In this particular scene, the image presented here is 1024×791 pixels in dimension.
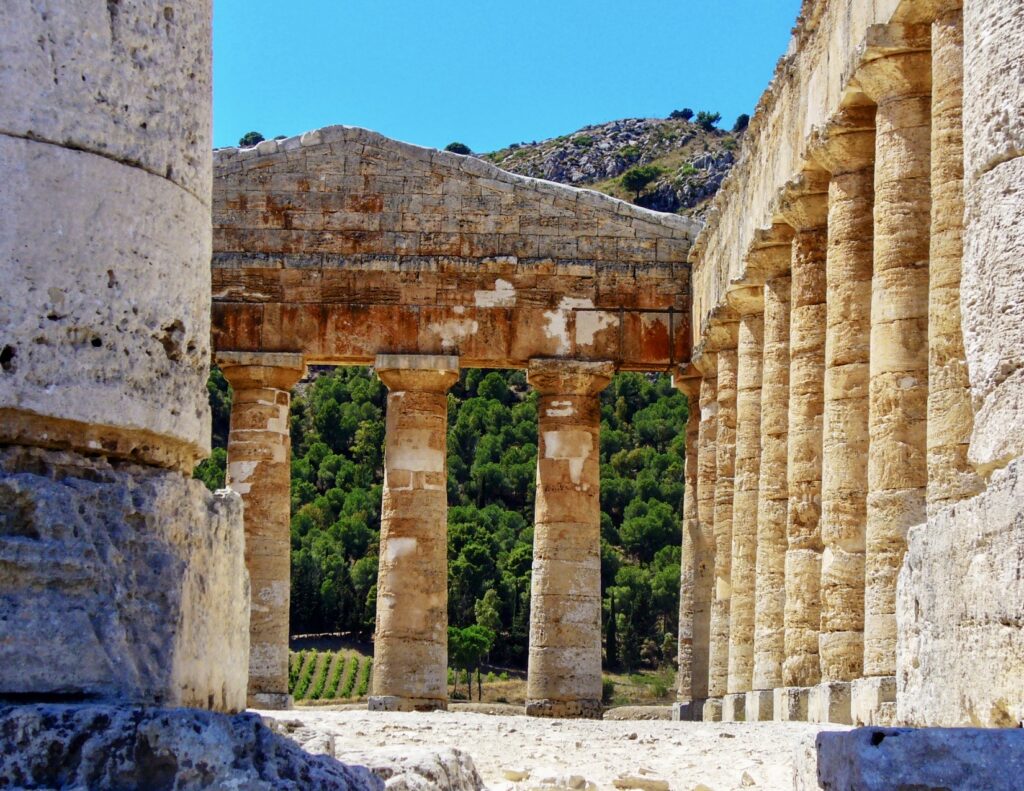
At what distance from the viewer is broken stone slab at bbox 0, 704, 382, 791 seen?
245 inches

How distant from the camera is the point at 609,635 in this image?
204 ft

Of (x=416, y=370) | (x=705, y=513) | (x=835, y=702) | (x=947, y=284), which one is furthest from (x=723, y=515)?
(x=947, y=284)

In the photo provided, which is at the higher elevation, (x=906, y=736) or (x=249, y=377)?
(x=249, y=377)

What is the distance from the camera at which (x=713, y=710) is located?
85.3ft

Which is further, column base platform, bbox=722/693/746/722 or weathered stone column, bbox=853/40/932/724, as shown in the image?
column base platform, bbox=722/693/746/722

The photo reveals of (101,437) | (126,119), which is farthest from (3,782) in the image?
(126,119)

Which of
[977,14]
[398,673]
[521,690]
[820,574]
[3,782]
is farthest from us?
[521,690]

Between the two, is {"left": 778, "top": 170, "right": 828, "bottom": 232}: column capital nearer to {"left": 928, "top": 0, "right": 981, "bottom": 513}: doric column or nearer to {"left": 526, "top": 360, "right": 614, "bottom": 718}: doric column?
{"left": 928, "top": 0, "right": 981, "bottom": 513}: doric column

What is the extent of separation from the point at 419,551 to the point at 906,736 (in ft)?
72.5

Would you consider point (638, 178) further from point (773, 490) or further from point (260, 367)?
point (773, 490)

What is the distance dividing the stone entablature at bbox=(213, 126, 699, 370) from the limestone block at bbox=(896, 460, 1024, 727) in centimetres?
2124

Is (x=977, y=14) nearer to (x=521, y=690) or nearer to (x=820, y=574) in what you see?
(x=820, y=574)

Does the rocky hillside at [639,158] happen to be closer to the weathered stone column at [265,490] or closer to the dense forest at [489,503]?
the dense forest at [489,503]

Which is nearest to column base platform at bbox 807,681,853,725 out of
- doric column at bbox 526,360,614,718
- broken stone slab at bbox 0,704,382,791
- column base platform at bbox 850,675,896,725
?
column base platform at bbox 850,675,896,725
